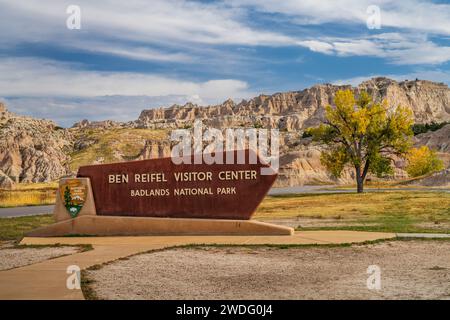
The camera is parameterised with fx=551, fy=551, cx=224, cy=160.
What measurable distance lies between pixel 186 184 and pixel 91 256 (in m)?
4.71

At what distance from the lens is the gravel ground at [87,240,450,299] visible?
840 centimetres

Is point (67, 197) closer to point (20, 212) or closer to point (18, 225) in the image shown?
point (18, 225)

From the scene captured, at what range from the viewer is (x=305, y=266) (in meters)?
10.9

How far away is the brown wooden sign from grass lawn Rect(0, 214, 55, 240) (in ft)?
10.7

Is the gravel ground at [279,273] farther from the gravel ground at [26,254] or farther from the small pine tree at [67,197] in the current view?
the small pine tree at [67,197]

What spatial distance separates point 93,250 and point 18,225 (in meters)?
9.84

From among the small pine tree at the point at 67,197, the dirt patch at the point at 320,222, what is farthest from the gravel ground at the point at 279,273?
the dirt patch at the point at 320,222

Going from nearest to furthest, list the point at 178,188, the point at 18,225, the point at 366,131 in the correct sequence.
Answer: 1. the point at 178,188
2. the point at 18,225
3. the point at 366,131

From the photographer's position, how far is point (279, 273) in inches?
401

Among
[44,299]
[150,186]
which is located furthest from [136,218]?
[44,299]

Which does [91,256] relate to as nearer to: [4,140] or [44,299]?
[44,299]

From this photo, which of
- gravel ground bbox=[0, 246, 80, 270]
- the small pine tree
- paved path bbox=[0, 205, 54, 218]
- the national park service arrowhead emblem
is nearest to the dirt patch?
the national park service arrowhead emblem

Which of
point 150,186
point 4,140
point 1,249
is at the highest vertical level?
point 4,140

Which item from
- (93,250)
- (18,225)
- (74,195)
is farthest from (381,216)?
(18,225)
